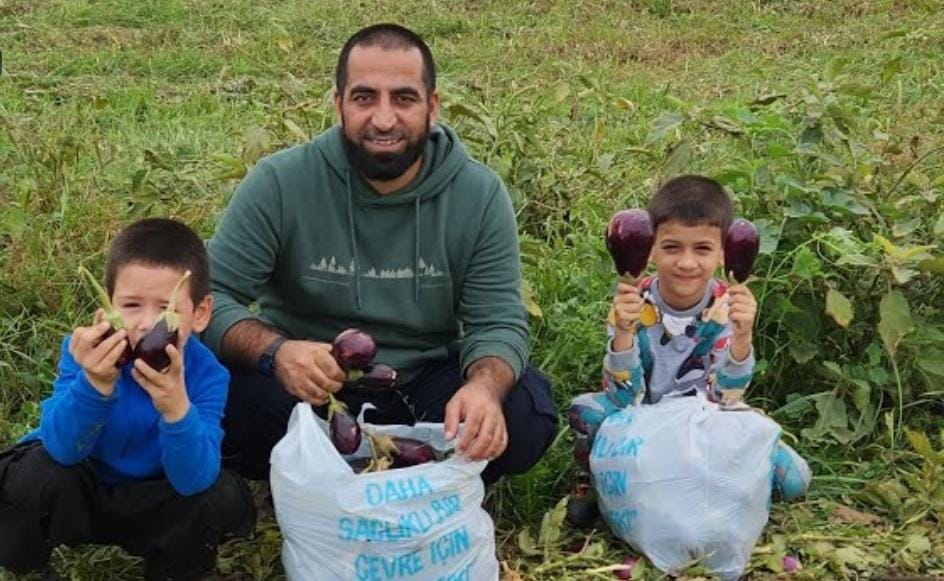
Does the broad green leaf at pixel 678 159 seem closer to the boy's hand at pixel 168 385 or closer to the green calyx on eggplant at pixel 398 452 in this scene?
the green calyx on eggplant at pixel 398 452

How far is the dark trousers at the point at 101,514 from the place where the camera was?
2.72 m

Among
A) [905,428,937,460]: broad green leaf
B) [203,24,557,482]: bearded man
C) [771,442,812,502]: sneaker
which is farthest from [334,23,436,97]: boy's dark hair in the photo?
[905,428,937,460]: broad green leaf

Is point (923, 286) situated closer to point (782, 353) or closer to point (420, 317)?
point (782, 353)

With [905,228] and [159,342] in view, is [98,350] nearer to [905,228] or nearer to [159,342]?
[159,342]

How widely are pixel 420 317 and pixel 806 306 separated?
121cm

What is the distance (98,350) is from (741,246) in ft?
4.63

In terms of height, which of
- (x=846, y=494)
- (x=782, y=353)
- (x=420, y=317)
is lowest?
(x=846, y=494)

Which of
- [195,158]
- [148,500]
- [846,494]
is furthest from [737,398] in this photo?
[195,158]

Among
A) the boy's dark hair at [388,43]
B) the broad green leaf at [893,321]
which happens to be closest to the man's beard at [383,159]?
the boy's dark hair at [388,43]

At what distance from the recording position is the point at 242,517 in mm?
2873

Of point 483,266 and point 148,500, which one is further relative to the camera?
point 483,266

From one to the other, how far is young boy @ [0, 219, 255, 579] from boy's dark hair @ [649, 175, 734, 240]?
109cm

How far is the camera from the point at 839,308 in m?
3.52

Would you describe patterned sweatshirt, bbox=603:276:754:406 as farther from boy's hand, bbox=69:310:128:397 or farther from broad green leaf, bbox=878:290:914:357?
boy's hand, bbox=69:310:128:397
